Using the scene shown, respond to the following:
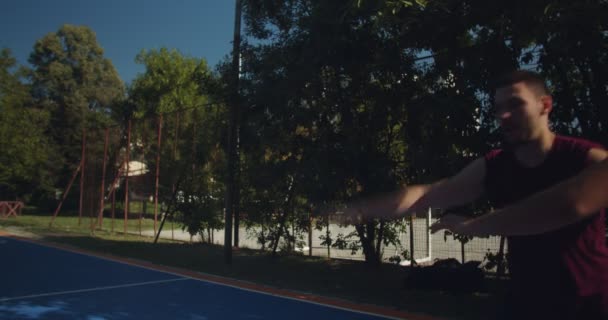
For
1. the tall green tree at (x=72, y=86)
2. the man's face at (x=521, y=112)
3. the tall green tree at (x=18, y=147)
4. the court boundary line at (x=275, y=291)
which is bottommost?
the court boundary line at (x=275, y=291)

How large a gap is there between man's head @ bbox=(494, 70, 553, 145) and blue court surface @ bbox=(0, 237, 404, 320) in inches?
239

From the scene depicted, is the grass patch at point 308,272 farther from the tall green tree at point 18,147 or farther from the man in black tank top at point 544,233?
the tall green tree at point 18,147

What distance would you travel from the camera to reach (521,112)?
1757mm

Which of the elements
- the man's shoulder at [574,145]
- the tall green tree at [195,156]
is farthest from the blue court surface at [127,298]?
the man's shoulder at [574,145]

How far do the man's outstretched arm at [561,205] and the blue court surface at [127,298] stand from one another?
6268mm

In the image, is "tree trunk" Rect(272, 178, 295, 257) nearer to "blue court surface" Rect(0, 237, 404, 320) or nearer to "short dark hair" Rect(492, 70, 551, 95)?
"blue court surface" Rect(0, 237, 404, 320)

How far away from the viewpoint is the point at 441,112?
784 cm

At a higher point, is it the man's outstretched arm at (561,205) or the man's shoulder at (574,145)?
the man's shoulder at (574,145)

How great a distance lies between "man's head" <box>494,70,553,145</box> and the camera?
5.78 feet

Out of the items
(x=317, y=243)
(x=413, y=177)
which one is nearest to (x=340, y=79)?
(x=413, y=177)

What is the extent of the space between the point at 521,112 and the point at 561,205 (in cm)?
50

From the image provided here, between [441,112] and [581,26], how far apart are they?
7.38ft

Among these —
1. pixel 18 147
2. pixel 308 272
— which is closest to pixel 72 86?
pixel 18 147

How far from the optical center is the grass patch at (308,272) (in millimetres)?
8164
